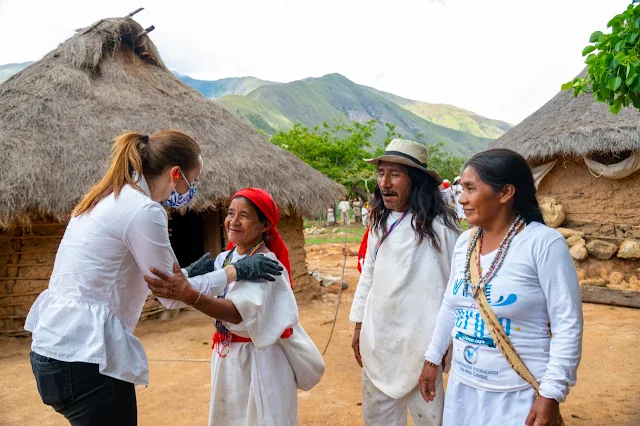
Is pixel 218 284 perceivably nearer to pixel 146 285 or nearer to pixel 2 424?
pixel 146 285

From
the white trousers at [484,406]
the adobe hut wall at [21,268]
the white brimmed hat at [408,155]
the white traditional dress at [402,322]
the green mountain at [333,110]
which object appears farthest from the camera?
the green mountain at [333,110]

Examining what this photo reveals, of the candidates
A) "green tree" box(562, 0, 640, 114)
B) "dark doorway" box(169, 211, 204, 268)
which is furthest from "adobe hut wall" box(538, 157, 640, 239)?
"dark doorway" box(169, 211, 204, 268)

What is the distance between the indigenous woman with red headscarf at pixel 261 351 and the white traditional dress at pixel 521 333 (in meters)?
0.79

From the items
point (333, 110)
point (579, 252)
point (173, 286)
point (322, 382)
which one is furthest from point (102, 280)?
point (333, 110)

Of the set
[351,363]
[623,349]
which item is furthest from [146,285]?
[623,349]

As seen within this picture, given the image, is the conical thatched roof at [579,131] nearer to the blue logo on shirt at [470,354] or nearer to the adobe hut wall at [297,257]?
the adobe hut wall at [297,257]

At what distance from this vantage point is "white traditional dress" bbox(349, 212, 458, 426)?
2441 millimetres

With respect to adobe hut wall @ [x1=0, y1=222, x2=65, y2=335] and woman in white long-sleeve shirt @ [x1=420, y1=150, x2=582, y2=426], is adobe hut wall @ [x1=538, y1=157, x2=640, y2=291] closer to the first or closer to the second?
woman in white long-sleeve shirt @ [x1=420, y1=150, x2=582, y2=426]

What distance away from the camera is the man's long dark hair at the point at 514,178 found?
1.89 metres

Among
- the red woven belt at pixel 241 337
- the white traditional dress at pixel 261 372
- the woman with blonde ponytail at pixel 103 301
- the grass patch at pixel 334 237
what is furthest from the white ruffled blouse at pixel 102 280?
the grass patch at pixel 334 237

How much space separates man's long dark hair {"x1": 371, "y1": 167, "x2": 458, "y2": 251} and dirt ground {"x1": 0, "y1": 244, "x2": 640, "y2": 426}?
1989mm

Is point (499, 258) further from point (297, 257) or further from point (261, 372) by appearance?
point (297, 257)

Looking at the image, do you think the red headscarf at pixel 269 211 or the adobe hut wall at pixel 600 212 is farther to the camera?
the adobe hut wall at pixel 600 212

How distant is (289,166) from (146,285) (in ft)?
22.6
